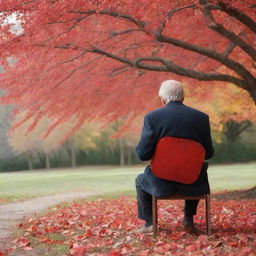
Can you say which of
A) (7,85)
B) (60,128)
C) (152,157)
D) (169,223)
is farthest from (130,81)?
(60,128)

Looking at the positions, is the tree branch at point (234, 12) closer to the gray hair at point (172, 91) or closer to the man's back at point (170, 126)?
the gray hair at point (172, 91)

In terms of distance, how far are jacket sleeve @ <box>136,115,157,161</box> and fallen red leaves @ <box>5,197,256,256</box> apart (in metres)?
0.93

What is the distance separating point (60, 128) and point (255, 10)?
1402 inches

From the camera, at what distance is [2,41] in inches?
339

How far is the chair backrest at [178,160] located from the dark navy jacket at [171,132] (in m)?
0.06

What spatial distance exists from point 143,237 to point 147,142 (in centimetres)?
111

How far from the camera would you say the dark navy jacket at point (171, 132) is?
5367 mm

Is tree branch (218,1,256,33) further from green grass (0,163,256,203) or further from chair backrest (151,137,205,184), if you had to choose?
green grass (0,163,256,203)

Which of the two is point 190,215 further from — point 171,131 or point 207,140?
point 171,131

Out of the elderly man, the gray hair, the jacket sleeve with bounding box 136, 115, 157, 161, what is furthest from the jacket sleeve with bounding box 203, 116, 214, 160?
the jacket sleeve with bounding box 136, 115, 157, 161

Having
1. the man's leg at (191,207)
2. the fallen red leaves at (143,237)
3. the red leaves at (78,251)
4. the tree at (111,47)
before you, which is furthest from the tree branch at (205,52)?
the red leaves at (78,251)

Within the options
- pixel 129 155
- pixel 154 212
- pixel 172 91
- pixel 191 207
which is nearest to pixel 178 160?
pixel 154 212

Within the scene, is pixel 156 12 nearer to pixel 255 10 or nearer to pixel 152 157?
pixel 255 10

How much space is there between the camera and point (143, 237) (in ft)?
18.6
